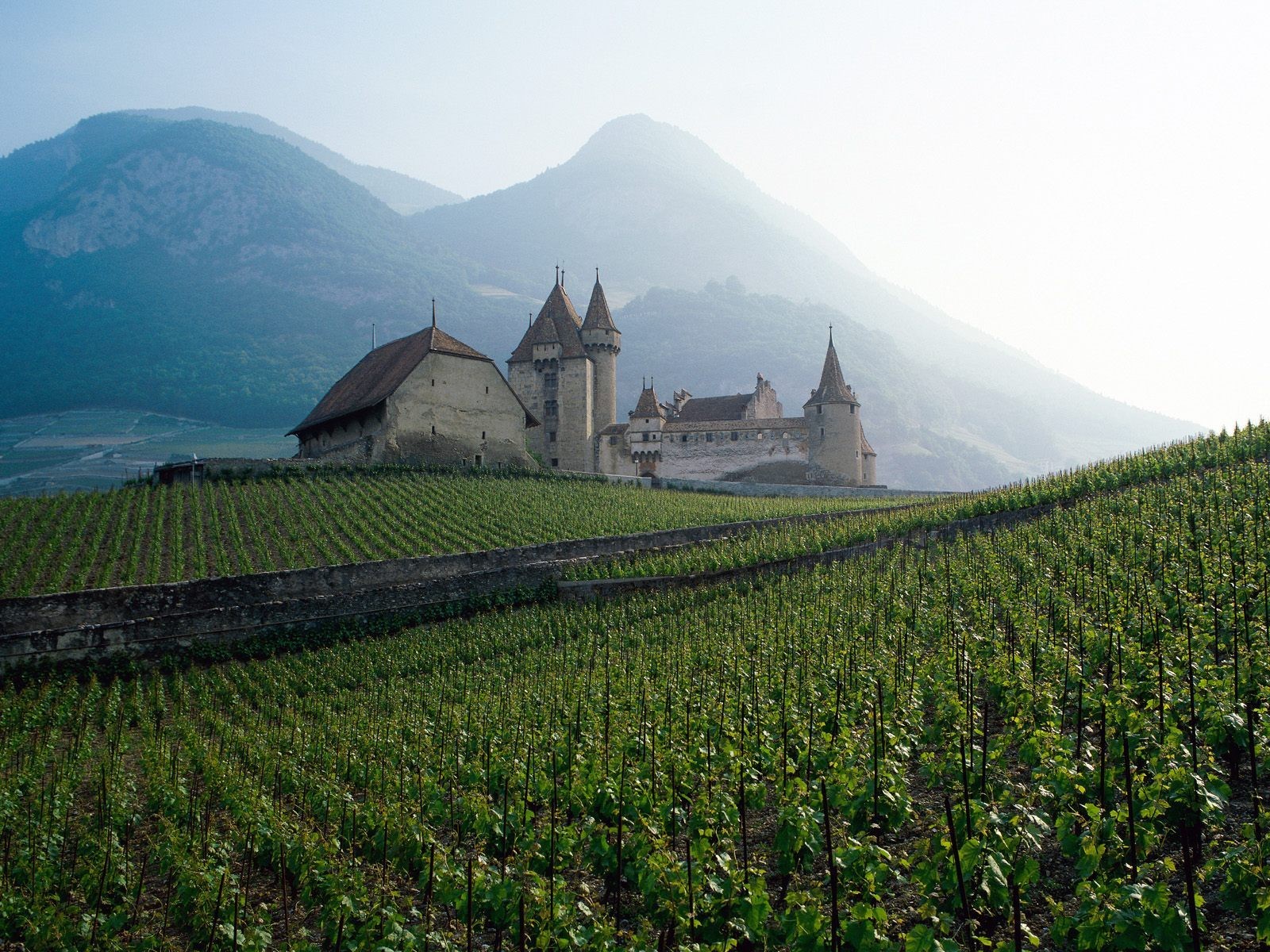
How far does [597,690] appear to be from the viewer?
13664mm

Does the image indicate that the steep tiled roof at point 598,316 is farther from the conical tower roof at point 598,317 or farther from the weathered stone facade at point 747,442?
the weathered stone facade at point 747,442

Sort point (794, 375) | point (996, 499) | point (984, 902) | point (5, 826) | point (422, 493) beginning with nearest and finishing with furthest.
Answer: point (984, 902) → point (5, 826) → point (996, 499) → point (422, 493) → point (794, 375)

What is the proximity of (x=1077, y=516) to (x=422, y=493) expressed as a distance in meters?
26.1

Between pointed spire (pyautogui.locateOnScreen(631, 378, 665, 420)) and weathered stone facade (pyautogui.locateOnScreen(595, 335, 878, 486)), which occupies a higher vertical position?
pointed spire (pyautogui.locateOnScreen(631, 378, 665, 420))

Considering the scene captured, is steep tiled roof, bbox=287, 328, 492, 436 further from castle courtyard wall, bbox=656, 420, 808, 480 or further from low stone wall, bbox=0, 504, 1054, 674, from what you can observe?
castle courtyard wall, bbox=656, 420, 808, 480

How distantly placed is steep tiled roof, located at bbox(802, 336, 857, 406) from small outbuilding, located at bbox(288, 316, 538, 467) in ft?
73.8

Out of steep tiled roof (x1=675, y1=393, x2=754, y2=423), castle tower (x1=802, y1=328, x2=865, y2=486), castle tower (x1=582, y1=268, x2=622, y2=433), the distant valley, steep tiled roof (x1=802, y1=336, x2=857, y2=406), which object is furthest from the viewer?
the distant valley

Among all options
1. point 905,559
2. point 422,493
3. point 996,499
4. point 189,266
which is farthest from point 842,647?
point 189,266

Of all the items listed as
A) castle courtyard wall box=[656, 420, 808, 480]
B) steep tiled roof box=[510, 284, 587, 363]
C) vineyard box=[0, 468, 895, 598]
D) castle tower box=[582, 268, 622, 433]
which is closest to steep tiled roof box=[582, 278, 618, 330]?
castle tower box=[582, 268, 622, 433]

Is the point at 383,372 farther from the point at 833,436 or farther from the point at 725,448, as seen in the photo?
the point at 833,436

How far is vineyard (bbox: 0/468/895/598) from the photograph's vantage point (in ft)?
78.0

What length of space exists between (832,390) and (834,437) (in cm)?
358

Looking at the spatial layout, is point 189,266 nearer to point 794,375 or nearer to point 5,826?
point 794,375

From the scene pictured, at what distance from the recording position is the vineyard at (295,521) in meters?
23.8
